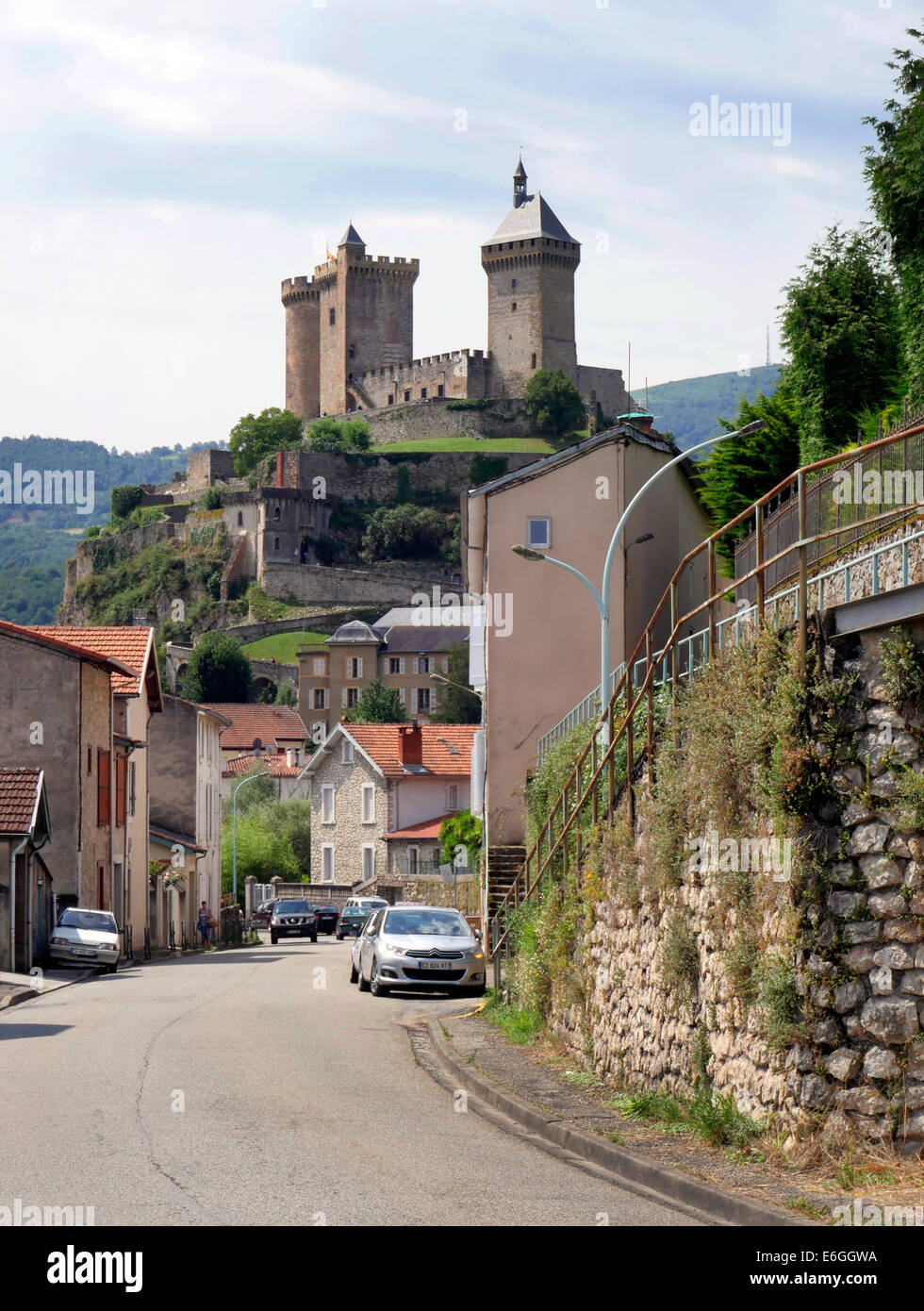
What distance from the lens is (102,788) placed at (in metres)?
35.9

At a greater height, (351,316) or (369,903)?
(351,316)

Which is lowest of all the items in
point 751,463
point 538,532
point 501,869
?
point 501,869

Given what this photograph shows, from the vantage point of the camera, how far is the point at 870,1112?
784cm

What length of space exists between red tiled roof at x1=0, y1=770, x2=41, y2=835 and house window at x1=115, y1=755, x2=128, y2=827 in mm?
9765

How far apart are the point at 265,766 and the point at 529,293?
6373cm

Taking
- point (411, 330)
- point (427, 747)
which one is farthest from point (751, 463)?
point (411, 330)

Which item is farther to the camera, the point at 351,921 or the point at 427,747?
the point at 427,747

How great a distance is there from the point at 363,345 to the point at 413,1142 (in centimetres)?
13630

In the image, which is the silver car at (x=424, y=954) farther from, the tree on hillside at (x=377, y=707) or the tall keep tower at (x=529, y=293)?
the tall keep tower at (x=529, y=293)

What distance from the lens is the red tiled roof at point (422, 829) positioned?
60125mm

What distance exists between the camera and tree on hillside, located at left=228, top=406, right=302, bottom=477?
137875mm

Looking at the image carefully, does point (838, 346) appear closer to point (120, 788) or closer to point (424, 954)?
point (424, 954)

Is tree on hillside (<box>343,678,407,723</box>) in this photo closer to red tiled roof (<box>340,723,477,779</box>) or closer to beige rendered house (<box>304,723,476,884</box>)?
beige rendered house (<box>304,723,476,884</box>)
